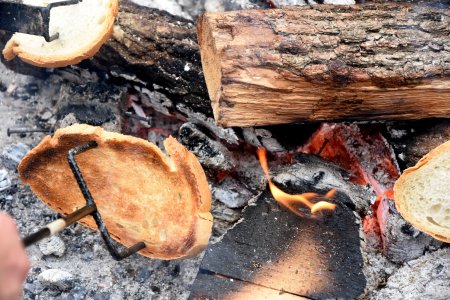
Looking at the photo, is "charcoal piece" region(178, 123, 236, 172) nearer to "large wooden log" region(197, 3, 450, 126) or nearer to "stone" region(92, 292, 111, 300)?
"large wooden log" region(197, 3, 450, 126)

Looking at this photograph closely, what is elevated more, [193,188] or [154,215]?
[193,188]

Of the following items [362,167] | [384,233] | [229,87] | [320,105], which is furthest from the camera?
[362,167]

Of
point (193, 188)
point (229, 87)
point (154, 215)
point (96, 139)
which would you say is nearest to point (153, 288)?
point (154, 215)

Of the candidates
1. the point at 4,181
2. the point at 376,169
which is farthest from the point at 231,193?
the point at 4,181

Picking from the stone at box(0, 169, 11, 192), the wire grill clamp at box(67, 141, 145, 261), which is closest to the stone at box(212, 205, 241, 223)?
the wire grill clamp at box(67, 141, 145, 261)

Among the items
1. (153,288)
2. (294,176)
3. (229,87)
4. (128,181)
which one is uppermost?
(229,87)

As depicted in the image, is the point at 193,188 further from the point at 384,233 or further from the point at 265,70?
the point at 384,233
